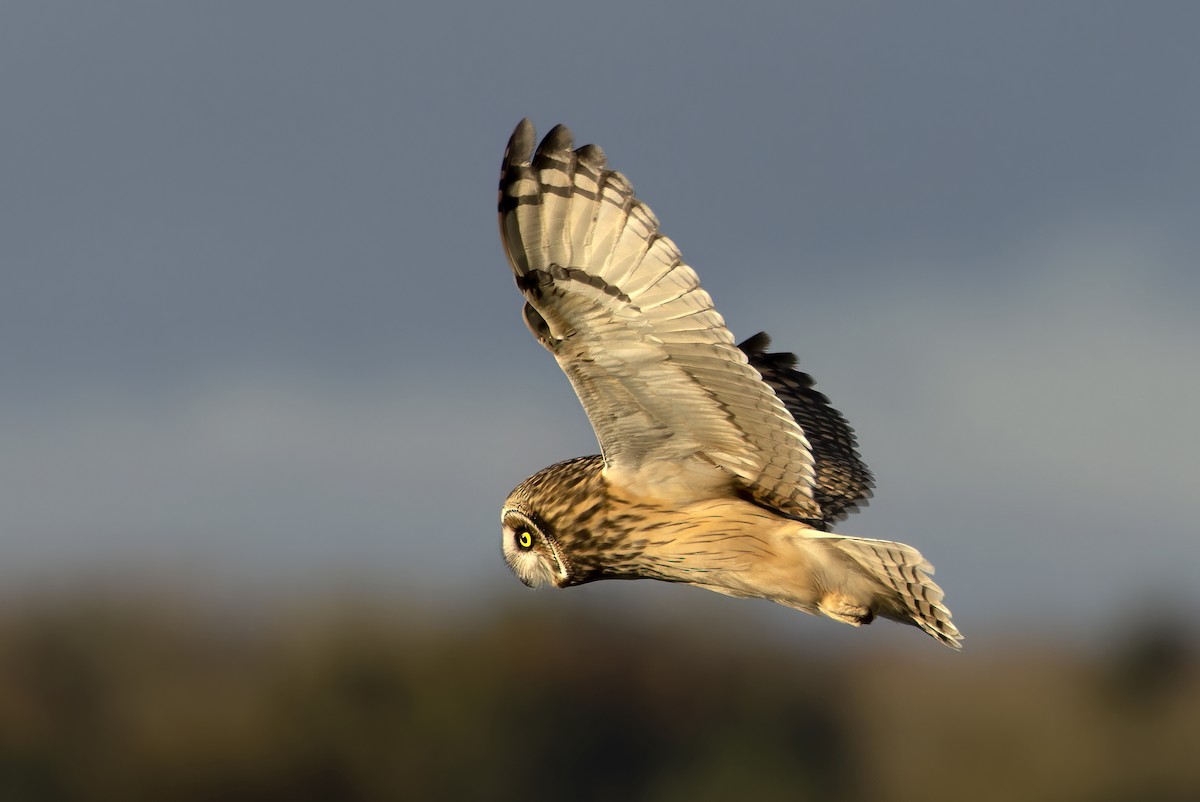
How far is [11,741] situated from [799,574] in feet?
75.5

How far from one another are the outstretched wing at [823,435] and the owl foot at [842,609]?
576 millimetres

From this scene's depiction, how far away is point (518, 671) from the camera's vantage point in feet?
75.0

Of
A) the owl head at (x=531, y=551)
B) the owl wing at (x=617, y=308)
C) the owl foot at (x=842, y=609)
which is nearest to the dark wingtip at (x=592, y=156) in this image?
the owl wing at (x=617, y=308)

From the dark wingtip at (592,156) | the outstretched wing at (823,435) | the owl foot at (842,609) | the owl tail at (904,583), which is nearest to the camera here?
the dark wingtip at (592,156)

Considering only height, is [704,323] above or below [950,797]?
above

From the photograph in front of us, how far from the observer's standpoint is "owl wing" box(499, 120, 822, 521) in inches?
154

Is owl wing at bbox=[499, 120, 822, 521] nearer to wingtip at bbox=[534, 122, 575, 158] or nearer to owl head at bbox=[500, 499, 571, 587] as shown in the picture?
wingtip at bbox=[534, 122, 575, 158]

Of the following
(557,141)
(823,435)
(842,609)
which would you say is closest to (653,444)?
(842,609)

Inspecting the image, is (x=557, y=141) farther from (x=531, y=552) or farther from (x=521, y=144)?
(x=531, y=552)

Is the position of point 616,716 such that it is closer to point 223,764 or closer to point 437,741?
point 437,741

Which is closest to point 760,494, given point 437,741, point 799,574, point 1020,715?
point 799,574

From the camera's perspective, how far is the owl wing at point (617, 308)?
3910mm

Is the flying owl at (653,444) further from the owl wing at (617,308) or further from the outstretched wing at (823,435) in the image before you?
the outstretched wing at (823,435)

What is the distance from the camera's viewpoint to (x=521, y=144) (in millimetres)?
3938
